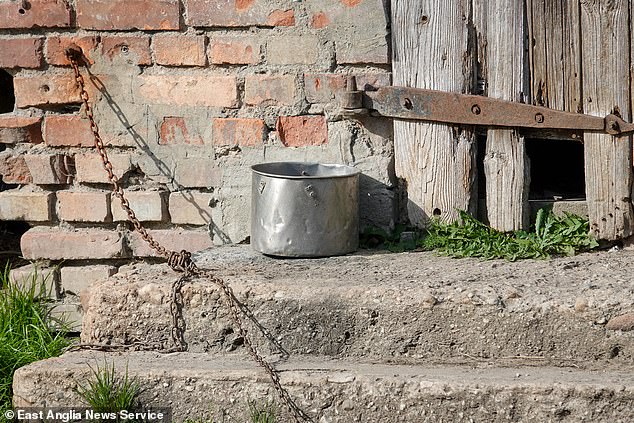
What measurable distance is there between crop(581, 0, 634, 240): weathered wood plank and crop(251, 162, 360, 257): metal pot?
843mm

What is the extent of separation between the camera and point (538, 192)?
12.7 ft

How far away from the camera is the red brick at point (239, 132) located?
351 centimetres

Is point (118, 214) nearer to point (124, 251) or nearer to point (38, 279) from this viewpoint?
point (124, 251)

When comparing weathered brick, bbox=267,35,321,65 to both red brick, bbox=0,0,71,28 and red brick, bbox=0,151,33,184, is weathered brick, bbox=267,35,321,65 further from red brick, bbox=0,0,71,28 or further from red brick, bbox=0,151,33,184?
red brick, bbox=0,151,33,184

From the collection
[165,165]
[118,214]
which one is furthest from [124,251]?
[165,165]

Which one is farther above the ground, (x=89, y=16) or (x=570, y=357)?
(x=89, y=16)

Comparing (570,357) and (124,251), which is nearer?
(570,357)

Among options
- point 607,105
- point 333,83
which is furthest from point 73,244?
point 607,105

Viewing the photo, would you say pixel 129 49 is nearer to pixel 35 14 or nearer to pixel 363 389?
pixel 35 14

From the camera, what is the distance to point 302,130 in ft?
11.5

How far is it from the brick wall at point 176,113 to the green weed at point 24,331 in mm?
148

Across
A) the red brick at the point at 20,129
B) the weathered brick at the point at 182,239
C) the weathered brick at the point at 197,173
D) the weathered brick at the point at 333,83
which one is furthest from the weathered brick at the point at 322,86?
the red brick at the point at 20,129

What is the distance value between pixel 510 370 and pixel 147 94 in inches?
67.6

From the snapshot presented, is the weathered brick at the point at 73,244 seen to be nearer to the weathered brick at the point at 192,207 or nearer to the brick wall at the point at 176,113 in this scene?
the brick wall at the point at 176,113
